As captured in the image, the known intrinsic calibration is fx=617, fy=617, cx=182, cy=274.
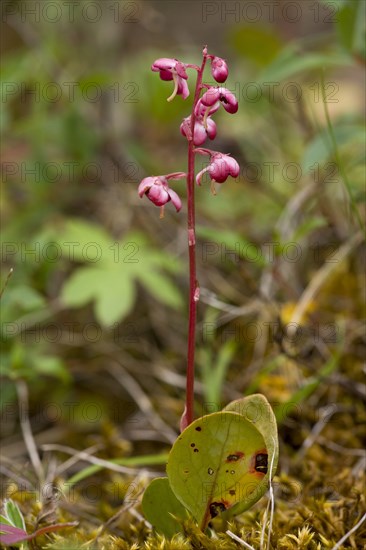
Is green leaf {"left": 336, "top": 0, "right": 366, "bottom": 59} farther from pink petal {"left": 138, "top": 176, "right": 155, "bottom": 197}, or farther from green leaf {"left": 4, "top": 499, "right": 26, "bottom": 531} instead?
green leaf {"left": 4, "top": 499, "right": 26, "bottom": 531}

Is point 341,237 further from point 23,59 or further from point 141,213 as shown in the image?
point 23,59

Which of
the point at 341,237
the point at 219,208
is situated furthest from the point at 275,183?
the point at 341,237

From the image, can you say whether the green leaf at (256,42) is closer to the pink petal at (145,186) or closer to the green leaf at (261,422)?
the pink petal at (145,186)

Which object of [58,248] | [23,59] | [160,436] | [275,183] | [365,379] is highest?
[23,59]

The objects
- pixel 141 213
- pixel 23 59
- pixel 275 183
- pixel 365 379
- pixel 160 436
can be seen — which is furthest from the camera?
pixel 275 183

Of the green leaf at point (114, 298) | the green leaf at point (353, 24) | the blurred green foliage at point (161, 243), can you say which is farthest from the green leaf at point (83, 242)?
the green leaf at point (353, 24)

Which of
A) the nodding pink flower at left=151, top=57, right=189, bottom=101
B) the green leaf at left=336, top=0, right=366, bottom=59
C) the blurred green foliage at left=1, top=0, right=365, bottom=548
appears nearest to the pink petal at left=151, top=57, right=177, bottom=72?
the nodding pink flower at left=151, top=57, right=189, bottom=101
